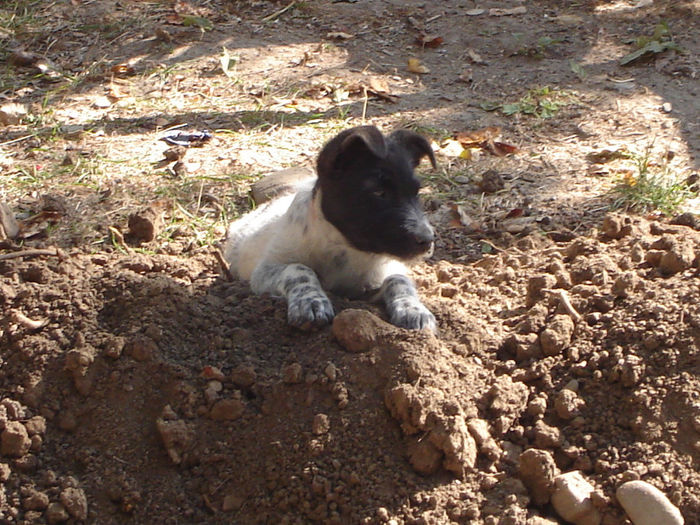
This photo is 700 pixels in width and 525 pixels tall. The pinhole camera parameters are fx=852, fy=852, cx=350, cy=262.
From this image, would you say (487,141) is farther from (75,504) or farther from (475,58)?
(75,504)

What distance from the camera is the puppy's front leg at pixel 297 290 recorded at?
441 centimetres

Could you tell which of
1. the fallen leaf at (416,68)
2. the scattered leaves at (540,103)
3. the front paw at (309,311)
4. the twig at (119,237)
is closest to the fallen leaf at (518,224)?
the scattered leaves at (540,103)

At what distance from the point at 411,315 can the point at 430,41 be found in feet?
19.8

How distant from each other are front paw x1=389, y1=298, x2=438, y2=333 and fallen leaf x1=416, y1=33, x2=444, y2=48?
577cm

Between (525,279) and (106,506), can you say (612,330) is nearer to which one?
(525,279)

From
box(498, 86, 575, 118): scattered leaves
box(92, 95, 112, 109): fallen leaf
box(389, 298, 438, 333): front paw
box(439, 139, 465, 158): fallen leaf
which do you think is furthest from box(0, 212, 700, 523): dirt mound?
box(92, 95, 112, 109): fallen leaf

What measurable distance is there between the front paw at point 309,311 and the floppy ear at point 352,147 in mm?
762

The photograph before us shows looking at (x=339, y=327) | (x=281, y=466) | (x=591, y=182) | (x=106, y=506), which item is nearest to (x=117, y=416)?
(x=106, y=506)

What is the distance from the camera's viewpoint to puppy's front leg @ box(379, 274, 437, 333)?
4.50 meters

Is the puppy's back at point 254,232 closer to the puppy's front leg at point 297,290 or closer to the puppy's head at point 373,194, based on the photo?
the puppy's front leg at point 297,290

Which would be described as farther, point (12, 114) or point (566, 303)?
point (12, 114)

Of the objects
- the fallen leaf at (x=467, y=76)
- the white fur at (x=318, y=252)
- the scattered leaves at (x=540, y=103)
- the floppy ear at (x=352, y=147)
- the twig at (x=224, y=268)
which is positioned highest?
the floppy ear at (x=352, y=147)

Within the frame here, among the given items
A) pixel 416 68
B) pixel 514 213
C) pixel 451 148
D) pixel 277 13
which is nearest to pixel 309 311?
pixel 514 213

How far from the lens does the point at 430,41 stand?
9828 mm
